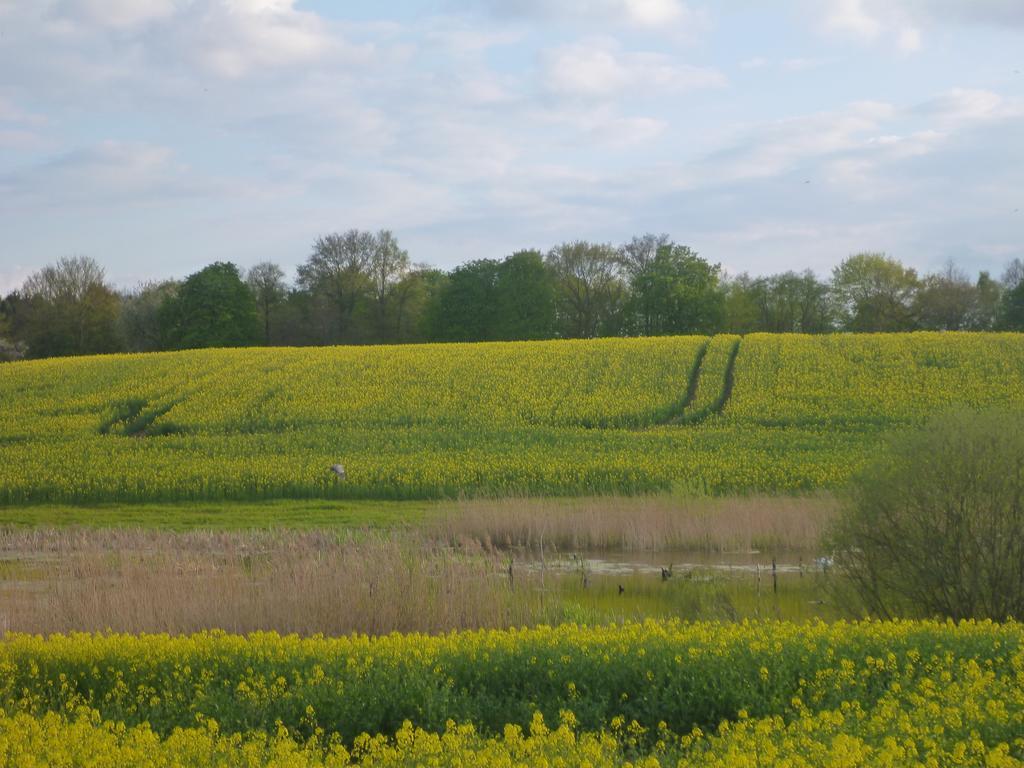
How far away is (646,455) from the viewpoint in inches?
1236

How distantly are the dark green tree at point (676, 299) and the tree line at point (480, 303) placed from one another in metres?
0.10

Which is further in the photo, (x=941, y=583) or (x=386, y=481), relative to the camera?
(x=386, y=481)

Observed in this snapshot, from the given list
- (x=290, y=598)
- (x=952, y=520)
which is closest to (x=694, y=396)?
(x=952, y=520)

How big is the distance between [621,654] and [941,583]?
16.0 feet

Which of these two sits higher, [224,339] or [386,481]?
[224,339]

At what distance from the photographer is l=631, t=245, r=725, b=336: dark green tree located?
252 ft

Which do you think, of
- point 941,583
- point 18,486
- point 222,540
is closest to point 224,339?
point 18,486

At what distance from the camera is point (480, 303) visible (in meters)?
79.1

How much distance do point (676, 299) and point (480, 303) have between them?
1485 cm

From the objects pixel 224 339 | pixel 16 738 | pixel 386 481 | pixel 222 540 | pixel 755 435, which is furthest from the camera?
pixel 224 339

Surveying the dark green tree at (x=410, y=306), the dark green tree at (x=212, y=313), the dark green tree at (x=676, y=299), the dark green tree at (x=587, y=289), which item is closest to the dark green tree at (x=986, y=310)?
the dark green tree at (x=676, y=299)

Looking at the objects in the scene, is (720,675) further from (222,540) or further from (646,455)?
(646,455)

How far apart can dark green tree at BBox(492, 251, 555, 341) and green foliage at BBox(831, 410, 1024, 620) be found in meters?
65.3

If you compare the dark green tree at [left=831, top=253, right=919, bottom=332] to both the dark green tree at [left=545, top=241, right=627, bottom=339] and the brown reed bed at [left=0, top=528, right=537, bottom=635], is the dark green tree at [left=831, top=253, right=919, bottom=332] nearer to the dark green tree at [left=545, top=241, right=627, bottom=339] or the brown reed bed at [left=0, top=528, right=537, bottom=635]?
the dark green tree at [left=545, top=241, right=627, bottom=339]
